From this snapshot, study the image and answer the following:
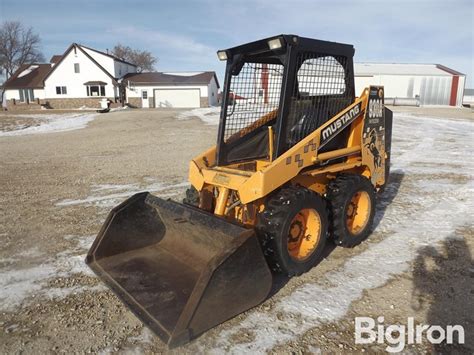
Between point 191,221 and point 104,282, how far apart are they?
0.96m

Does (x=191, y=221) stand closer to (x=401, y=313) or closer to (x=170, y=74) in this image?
(x=401, y=313)

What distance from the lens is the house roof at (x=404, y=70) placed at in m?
44.9

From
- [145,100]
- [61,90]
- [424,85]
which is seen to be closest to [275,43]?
[145,100]

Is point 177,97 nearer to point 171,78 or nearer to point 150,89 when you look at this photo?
point 171,78

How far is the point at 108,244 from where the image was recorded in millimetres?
3750

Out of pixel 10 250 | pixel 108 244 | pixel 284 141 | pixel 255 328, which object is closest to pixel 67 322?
pixel 108 244

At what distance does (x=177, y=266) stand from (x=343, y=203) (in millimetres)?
1818

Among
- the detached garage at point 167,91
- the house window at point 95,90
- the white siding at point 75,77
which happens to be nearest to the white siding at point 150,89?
the detached garage at point 167,91

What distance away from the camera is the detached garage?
3800cm

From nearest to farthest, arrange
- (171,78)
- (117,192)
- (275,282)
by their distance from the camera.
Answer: (275,282) → (117,192) → (171,78)

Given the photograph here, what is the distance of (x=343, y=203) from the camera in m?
3.92

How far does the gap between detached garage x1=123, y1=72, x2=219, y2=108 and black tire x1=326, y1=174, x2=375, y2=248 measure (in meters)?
35.2

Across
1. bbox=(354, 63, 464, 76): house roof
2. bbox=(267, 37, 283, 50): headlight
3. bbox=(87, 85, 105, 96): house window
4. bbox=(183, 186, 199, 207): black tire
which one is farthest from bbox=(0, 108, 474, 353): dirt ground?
bbox=(354, 63, 464, 76): house roof

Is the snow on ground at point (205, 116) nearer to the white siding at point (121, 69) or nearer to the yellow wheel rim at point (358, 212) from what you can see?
the yellow wheel rim at point (358, 212)
